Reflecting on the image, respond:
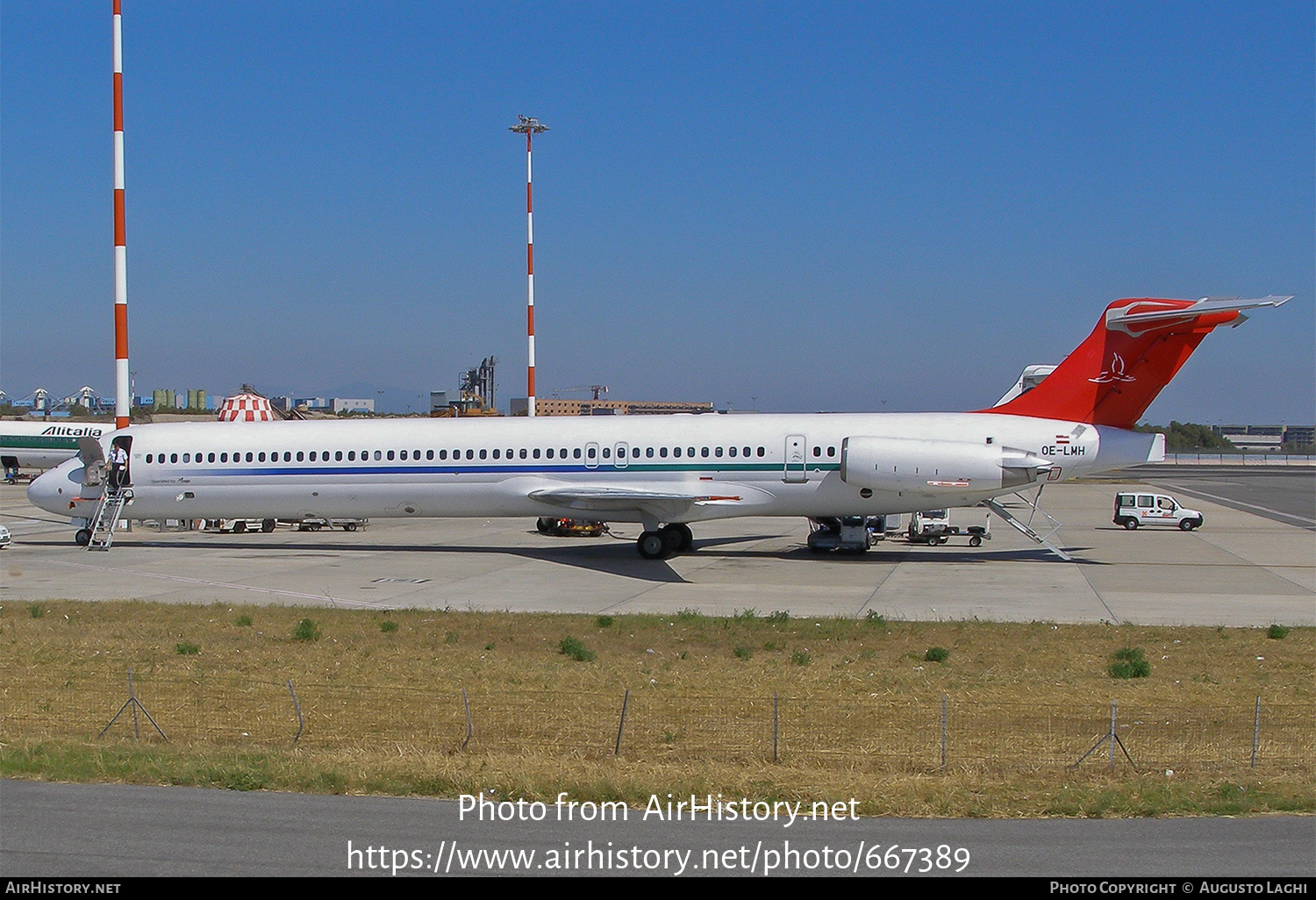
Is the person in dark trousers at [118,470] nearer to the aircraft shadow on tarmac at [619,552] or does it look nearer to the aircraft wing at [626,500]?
the aircraft shadow on tarmac at [619,552]

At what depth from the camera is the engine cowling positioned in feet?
94.9

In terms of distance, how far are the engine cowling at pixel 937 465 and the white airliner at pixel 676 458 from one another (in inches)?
1.7

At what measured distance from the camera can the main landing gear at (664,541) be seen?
99.6 feet

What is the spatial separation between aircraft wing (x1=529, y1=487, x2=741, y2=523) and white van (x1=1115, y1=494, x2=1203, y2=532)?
63.8 ft

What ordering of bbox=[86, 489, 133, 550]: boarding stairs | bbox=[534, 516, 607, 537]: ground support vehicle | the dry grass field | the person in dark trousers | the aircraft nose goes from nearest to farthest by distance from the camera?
the dry grass field → bbox=[86, 489, 133, 550]: boarding stairs → the person in dark trousers → the aircraft nose → bbox=[534, 516, 607, 537]: ground support vehicle

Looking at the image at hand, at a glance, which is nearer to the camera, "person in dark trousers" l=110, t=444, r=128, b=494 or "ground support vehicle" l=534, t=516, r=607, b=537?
"person in dark trousers" l=110, t=444, r=128, b=494

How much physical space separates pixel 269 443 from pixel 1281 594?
86.5 ft

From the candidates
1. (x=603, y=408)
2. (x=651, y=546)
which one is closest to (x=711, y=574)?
(x=651, y=546)

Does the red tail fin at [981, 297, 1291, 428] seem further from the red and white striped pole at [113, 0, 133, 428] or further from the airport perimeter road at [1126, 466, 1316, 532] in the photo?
the red and white striped pole at [113, 0, 133, 428]

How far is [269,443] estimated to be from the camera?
32.2 metres

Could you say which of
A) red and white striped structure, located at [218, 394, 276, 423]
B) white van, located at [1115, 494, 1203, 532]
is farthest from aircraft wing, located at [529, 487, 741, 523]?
red and white striped structure, located at [218, 394, 276, 423]

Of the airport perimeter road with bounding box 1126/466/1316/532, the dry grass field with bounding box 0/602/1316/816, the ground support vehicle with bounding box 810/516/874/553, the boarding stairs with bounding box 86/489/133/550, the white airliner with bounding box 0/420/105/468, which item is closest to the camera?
the dry grass field with bounding box 0/602/1316/816

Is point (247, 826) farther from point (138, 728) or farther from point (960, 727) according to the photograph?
point (960, 727)
